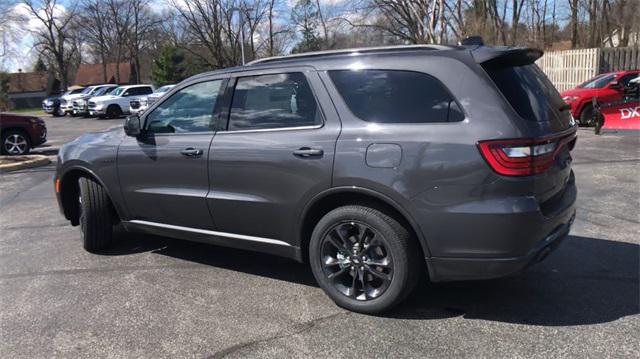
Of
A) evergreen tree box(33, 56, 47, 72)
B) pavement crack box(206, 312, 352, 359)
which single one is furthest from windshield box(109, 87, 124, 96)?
evergreen tree box(33, 56, 47, 72)

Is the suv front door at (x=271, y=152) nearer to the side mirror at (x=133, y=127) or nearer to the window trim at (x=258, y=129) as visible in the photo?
the window trim at (x=258, y=129)

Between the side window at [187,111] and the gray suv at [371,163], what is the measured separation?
14 millimetres

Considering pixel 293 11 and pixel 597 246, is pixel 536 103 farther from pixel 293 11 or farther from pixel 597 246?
pixel 293 11

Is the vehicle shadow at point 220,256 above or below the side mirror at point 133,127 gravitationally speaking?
below

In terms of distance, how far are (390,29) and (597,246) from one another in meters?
39.8

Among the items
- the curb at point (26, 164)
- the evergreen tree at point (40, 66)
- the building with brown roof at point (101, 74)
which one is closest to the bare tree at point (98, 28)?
the building with brown roof at point (101, 74)

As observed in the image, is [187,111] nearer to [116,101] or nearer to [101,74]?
[116,101]

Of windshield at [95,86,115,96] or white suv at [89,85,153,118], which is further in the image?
windshield at [95,86,115,96]

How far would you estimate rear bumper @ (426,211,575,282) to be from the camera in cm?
333

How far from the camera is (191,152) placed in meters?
4.43

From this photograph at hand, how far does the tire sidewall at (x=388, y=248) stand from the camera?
11.7 ft

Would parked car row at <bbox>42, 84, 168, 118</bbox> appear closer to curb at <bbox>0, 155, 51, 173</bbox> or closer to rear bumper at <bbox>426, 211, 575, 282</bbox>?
curb at <bbox>0, 155, 51, 173</bbox>

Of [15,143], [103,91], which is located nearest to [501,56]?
[15,143]

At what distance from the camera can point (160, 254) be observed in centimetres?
532
